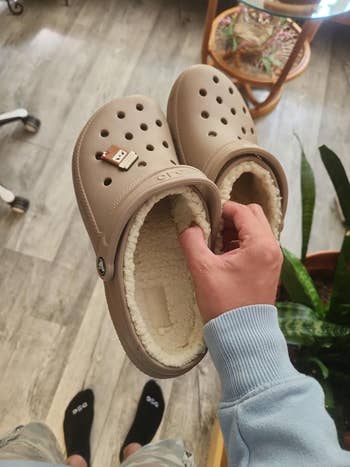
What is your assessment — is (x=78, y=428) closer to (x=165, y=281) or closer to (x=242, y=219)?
(x=165, y=281)

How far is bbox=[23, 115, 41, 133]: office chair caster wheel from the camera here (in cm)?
122

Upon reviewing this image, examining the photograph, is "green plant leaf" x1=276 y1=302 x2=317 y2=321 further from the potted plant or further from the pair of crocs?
the pair of crocs

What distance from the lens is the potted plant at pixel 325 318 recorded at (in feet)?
2.23

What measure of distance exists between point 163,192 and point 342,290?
1.07ft

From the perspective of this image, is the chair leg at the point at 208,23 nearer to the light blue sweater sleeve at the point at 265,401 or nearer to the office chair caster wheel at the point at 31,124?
the office chair caster wheel at the point at 31,124

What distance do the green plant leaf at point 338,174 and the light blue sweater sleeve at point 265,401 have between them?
28 centimetres

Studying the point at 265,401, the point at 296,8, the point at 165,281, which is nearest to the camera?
the point at 265,401

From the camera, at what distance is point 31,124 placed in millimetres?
1227

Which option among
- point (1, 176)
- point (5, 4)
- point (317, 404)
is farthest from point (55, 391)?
point (5, 4)

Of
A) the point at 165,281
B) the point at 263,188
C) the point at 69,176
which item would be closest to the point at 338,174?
the point at 263,188

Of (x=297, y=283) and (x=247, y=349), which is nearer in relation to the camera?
(x=247, y=349)

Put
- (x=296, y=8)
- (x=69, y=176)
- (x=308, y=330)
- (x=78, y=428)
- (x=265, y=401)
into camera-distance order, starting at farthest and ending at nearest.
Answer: (x=69, y=176) < (x=296, y=8) < (x=78, y=428) < (x=308, y=330) < (x=265, y=401)

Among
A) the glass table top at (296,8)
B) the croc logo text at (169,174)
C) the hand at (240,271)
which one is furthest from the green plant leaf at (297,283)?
the glass table top at (296,8)

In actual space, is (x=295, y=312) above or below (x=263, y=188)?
below
